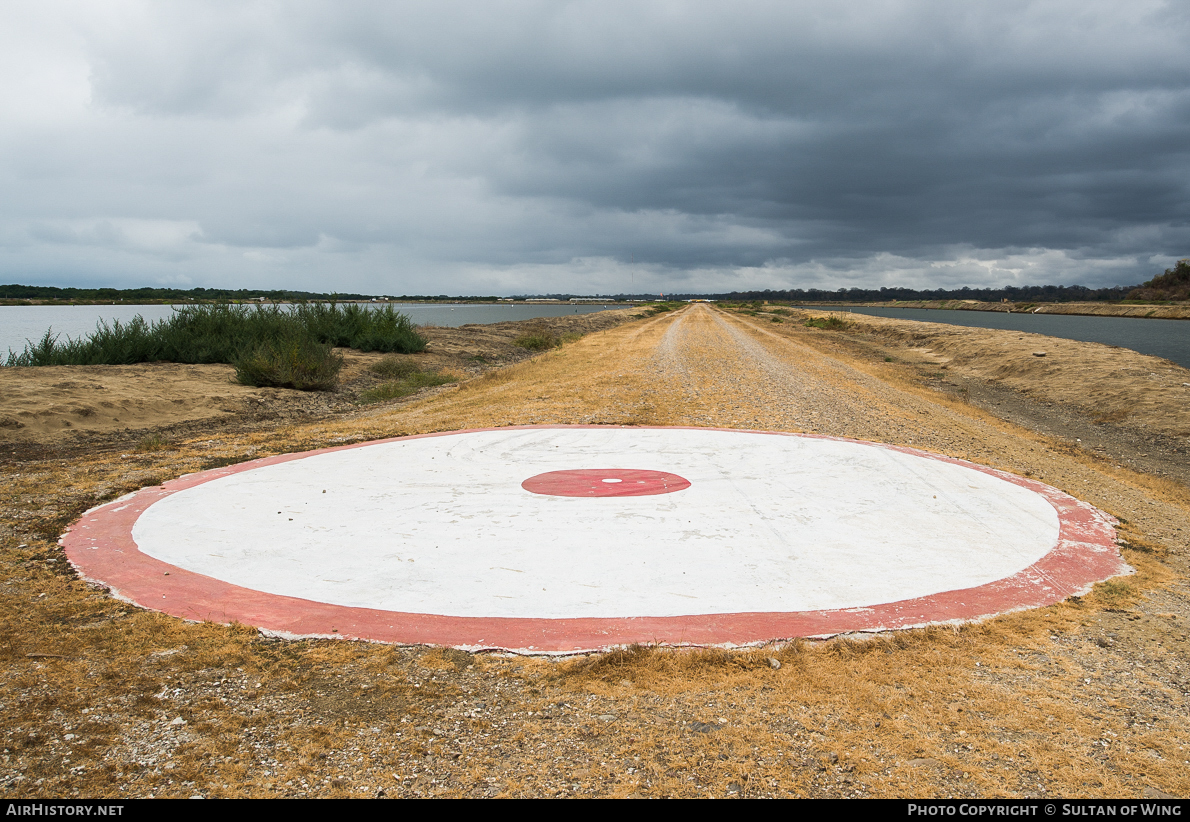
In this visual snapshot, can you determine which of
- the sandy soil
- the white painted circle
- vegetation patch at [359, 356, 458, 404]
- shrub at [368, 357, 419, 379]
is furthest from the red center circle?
shrub at [368, 357, 419, 379]

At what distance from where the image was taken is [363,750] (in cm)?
290

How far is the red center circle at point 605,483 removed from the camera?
7.04 meters

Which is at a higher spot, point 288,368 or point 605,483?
point 288,368

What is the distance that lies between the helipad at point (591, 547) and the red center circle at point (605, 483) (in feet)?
0.13

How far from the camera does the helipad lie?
4344 mm

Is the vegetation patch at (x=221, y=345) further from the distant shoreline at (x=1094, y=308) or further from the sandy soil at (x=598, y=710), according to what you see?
the distant shoreline at (x=1094, y=308)

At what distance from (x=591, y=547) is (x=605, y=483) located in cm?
196

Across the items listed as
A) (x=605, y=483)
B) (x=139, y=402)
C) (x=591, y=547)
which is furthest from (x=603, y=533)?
(x=139, y=402)

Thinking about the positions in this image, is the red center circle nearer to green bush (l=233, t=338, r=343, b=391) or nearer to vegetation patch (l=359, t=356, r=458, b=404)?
vegetation patch (l=359, t=356, r=458, b=404)

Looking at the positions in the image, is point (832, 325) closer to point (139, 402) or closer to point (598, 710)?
point (139, 402)

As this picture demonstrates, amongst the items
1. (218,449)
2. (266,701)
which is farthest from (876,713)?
(218,449)

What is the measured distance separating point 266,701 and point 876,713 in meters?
3.09

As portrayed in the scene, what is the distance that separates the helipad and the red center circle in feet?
0.13

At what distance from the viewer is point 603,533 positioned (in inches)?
229
